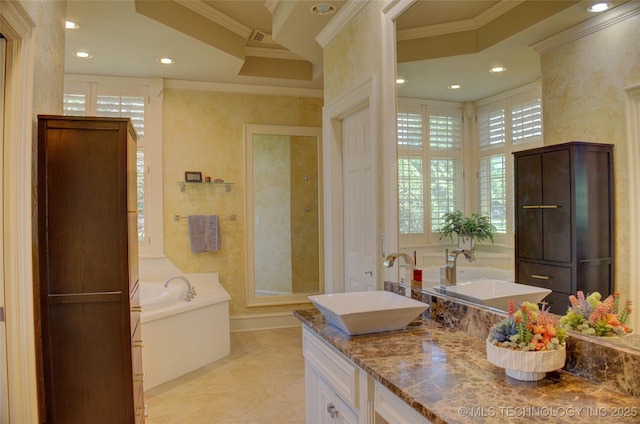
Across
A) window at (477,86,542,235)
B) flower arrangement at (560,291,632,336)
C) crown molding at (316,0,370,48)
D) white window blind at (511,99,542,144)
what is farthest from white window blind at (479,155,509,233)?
crown molding at (316,0,370,48)

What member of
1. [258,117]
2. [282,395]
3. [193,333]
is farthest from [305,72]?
[282,395]

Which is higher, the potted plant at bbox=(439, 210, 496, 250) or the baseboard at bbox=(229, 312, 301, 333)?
the potted plant at bbox=(439, 210, 496, 250)

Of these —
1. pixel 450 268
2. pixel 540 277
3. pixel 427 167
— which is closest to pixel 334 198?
pixel 427 167

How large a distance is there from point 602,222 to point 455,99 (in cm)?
90

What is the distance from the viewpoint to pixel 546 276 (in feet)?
4.97

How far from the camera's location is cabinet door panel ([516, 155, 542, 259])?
5.09 feet

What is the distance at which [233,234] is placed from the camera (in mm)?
4941

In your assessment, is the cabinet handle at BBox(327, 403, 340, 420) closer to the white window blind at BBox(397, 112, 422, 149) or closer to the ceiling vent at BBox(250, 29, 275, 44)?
the white window blind at BBox(397, 112, 422, 149)

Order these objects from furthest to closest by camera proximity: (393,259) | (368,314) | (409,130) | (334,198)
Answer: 1. (334,198)
2. (409,130)
3. (393,259)
4. (368,314)

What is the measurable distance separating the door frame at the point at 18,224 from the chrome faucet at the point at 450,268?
1.81 m

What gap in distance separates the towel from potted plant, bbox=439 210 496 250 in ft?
10.4

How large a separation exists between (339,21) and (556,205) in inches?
87.8

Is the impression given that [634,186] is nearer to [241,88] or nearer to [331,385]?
[331,385]

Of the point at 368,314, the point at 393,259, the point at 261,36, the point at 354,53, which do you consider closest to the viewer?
the point at 368,314
